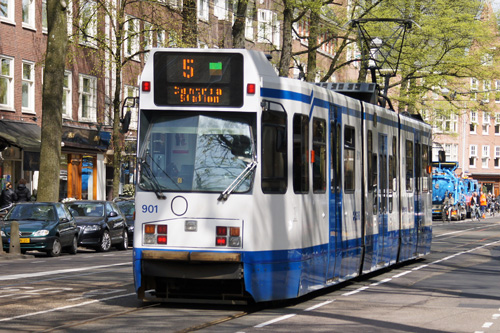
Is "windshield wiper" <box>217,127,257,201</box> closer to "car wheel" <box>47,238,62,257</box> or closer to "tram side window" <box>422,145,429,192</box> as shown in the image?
"tram side window" <box>422,145,429,192</box>

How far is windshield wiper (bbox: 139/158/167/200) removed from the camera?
13.6 metres

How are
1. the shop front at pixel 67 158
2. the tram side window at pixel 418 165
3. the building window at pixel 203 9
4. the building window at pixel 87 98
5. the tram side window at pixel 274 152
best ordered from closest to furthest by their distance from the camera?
1. the tram side window at pixel 274 152
2. the tram side window at pixel 418 165
3. the shop front at pixel 67 158
4. the building window at pixel 87 98
5. the building window at pixel 203 9

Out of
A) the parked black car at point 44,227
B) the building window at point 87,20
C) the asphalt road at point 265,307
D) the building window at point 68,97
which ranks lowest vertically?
the asphalt road at point 265,307

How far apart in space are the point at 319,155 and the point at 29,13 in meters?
29.1

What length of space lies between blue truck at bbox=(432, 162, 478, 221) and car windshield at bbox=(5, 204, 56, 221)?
37421 millimetres

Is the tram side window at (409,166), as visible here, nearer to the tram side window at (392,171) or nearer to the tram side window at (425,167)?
the tram side window at (392,171)

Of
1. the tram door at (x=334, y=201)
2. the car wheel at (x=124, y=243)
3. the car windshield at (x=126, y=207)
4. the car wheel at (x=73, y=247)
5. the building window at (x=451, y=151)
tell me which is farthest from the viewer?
the building window at (x=451, y=151)

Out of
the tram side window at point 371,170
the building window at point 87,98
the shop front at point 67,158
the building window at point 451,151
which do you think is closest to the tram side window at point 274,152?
the tram side window at point 371,170

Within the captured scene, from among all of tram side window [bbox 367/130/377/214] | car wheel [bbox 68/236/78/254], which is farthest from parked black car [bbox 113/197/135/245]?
tram side window [bbox 367/130/377/214]

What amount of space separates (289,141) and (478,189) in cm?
6525

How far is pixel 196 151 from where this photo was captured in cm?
1352

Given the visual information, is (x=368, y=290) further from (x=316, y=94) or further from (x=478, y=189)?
(x=478, y=189)

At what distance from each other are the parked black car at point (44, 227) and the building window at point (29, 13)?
1400 centimetres

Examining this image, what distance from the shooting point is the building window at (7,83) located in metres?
40.4
